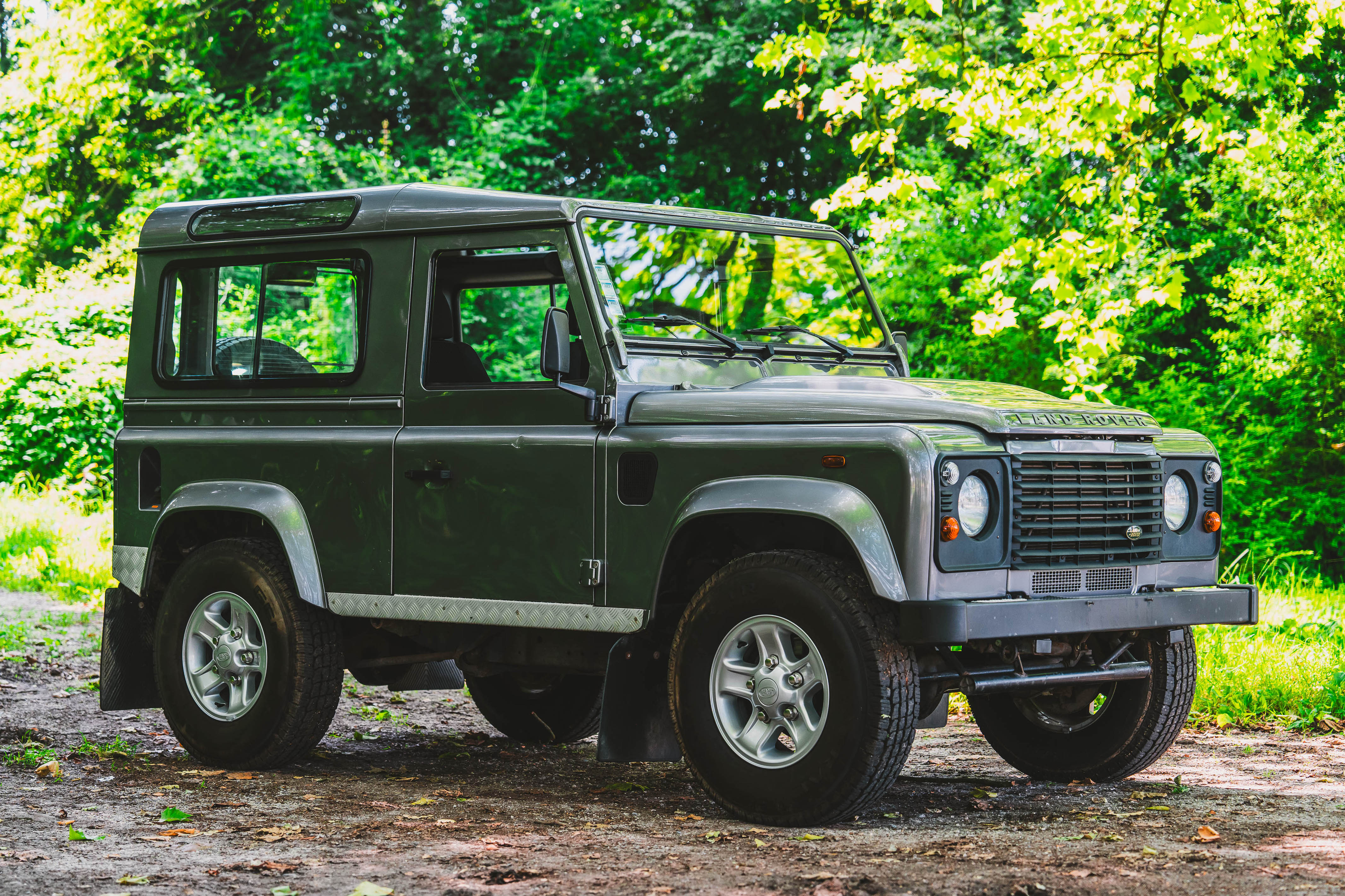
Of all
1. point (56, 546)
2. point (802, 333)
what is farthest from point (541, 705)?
point (56, 546)

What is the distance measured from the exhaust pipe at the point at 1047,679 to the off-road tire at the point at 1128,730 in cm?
24

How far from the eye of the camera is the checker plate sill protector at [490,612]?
607 centimetres

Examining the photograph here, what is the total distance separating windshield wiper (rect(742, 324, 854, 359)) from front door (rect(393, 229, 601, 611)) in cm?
87

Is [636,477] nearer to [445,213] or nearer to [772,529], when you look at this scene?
[772,529]

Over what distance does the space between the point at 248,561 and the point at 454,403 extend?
1.29m

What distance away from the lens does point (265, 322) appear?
23.8 feet

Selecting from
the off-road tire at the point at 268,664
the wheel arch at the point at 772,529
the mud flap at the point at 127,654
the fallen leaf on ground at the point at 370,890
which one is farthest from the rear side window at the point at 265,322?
the fallen leaf on ground at the point at 370,890

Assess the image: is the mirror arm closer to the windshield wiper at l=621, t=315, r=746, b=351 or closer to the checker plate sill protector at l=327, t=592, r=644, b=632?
the windshield wiper at l=621, t=315, r=746, b=351

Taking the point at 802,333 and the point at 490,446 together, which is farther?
the point at 802,333

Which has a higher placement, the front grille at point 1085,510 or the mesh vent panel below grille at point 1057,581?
the front grille at point 1085,510

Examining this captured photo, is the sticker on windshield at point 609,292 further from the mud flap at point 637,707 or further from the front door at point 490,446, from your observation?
the mud flap at point 637,707

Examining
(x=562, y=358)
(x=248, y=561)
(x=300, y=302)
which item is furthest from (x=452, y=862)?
(x=300, y=302)

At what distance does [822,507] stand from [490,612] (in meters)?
1.63

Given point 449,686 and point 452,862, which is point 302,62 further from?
point 452,862
